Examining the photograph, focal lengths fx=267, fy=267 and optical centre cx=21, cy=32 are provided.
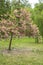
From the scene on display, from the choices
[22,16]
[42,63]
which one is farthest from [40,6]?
[42,63]

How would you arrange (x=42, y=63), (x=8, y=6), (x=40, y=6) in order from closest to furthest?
(x=8, y=6), (x=42, y=63), (x=40, y=6)

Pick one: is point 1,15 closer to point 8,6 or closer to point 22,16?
point 8,6

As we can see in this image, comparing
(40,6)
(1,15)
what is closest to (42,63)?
(1,15)

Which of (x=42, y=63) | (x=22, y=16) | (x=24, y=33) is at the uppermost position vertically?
(x=22, y=16)

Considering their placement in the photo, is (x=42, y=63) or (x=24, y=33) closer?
(x=42, y=63)

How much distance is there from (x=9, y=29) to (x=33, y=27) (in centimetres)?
277

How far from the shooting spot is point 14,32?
2744 centimetres

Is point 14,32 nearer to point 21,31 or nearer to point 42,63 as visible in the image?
point 21,31

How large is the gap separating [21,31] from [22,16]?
165 centimetres

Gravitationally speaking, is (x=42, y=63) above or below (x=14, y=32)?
below

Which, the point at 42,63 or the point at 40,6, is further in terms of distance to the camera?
the point at 40,6

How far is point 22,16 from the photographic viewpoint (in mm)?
28375

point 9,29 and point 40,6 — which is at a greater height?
point 40,6

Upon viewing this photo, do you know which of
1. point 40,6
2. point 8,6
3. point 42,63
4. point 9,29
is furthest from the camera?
point 40,6
